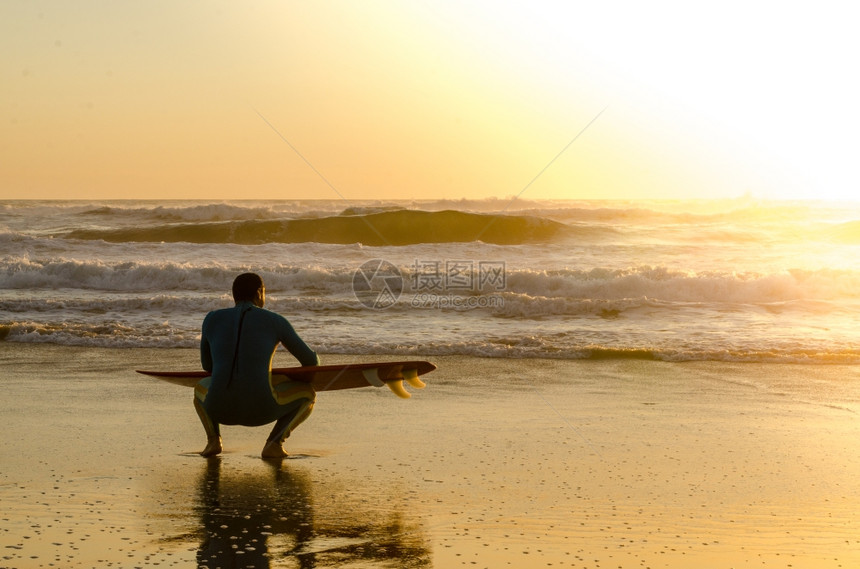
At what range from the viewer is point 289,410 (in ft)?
16.8

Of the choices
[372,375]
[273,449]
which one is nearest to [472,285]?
[372,375]

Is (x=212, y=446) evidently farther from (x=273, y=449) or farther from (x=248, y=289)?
(x=248, y=289)

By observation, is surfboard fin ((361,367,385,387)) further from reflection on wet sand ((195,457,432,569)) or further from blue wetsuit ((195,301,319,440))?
reflection on wet sand ((195,457,432,569))

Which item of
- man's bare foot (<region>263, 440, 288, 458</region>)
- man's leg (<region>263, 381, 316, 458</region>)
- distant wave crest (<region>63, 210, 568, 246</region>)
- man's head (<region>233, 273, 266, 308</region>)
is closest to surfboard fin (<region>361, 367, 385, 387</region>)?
man's leg (<region>263, 381, 316, 458</region>)

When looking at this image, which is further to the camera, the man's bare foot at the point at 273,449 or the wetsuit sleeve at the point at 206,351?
the man's bare foot at the point at 273,449

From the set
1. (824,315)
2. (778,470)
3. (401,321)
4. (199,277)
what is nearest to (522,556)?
(778,470)

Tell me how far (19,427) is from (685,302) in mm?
11193

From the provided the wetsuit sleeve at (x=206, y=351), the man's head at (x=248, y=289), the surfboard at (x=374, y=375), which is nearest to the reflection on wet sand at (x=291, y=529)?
A: the wetsuit sleeve at (x=206, y=351)

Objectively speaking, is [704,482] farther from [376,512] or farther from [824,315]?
[824,315]

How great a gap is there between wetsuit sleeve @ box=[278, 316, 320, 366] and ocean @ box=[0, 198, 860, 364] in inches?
199

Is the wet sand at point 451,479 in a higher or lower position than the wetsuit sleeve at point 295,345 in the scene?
lower

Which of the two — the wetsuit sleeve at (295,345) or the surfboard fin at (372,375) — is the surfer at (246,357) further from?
the surfboard fin at (372,375)

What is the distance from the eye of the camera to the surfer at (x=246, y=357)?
193 inches

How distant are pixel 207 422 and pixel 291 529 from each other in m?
1.51
